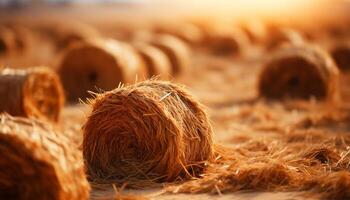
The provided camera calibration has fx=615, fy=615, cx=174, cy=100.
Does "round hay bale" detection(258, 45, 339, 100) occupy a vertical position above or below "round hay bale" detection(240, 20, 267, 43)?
below

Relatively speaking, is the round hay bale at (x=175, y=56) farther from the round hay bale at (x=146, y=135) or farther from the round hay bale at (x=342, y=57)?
the round hay bale at (x=146, y=135)

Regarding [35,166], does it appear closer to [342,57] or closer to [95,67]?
[95,67]

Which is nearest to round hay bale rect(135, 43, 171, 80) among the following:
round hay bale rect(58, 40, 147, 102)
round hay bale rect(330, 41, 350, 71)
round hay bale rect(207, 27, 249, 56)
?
round hay bale rect(58, 40, 147, 102)

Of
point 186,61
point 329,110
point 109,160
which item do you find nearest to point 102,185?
point 109,160

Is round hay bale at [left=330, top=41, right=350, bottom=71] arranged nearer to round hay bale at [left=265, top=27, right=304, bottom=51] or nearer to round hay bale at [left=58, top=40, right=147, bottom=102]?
round hay bale at [left=265, top=27, right=304, bottom=51]

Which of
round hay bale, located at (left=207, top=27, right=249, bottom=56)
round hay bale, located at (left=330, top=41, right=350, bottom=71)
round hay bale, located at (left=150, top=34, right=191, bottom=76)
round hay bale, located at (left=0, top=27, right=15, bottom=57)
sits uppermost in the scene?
round hay bale, located at (left=0, top=27, right=15, bottom=57)

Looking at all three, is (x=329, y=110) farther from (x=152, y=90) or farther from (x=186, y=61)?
(x=186, y=61)

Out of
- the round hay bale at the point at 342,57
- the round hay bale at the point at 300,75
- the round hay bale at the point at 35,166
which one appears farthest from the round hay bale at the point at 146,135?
the round hay bale at the point at 342,57
